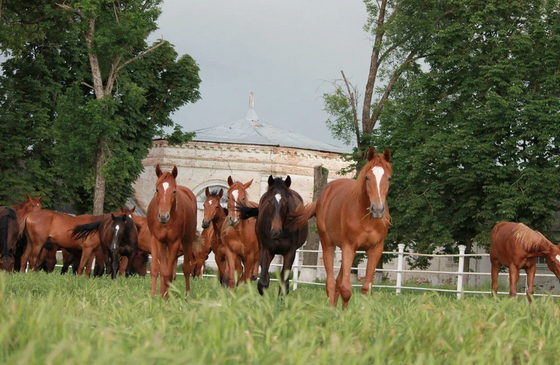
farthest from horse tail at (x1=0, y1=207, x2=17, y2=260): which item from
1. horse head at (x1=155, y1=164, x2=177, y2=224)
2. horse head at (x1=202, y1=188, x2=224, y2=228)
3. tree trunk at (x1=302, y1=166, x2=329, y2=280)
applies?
tree trunk at (x1=302, y1=166, x2=329, y2=280)

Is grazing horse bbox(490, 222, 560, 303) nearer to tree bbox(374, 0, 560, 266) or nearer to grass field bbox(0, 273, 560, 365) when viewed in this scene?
grass field bbox(0, 273, 560, 365)

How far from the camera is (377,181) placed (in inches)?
305

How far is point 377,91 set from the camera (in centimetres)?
3325

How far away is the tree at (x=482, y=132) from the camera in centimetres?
2609

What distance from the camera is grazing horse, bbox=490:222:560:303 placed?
13.5 meters

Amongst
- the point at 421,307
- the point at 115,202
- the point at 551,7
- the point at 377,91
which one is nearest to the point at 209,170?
the point at 115,202

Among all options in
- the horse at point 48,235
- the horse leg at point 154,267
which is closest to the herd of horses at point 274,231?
the horse leg at point 154,267

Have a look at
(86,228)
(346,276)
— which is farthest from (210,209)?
(346,276)

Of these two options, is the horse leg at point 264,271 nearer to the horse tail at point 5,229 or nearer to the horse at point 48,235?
the horse tail at point 5,229

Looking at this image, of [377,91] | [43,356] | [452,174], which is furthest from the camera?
[377,91]

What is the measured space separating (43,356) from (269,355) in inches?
37.5

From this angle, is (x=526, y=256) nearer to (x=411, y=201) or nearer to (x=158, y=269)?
(x=158, y=269)

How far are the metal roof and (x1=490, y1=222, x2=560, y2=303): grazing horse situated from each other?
3455 centimetres

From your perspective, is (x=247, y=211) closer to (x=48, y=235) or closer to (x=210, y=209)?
(x=210, y=209)
